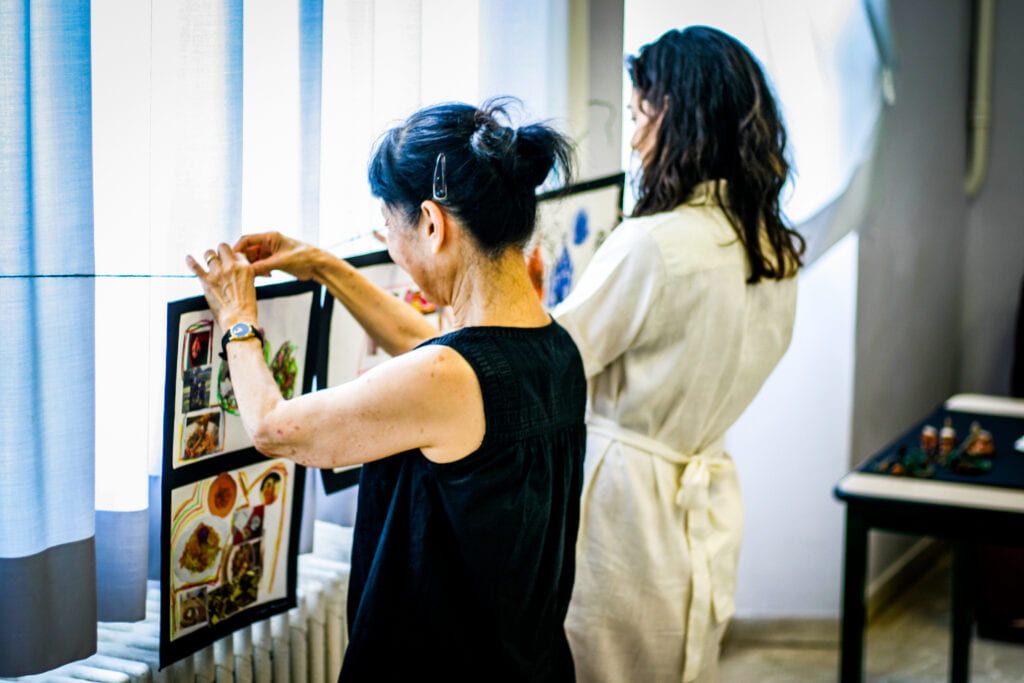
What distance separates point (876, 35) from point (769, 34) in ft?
2.78

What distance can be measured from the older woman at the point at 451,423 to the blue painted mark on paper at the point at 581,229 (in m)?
0.96

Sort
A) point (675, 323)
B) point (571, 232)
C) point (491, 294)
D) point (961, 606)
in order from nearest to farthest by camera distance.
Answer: point (491, 294) < point (675, 323) < point (571, 232) < point (961, 606)

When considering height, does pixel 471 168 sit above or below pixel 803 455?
above

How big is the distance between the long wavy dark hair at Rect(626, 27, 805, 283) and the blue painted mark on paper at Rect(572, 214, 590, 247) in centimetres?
47

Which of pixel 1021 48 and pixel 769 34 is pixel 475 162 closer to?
pixel 769 34

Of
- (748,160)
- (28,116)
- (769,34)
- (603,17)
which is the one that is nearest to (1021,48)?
(769,34)

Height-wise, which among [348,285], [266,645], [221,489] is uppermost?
[348,285]

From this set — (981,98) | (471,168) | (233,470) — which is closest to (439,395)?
(471,168)

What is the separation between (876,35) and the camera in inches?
144

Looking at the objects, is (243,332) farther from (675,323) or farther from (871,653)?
(871,653)

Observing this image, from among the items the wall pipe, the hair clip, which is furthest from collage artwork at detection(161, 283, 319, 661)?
the wall pipe

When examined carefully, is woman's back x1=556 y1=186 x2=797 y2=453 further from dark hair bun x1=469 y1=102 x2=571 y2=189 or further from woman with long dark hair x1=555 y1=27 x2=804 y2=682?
dark hair bun x1=469 y1=102 x2=571 y2=189

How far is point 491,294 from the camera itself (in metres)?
1.42

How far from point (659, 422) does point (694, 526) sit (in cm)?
21
